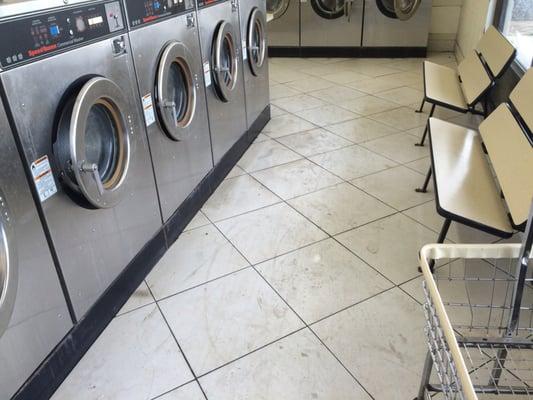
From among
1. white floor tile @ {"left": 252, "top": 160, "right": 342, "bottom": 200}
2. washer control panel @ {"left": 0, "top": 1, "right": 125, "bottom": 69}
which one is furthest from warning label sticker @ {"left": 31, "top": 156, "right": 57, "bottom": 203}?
white floor tile @ {"left": 252, "top": 160, "right": 342, "bottom": 200}

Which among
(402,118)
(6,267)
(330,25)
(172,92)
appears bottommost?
(402,118)

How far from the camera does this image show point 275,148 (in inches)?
142

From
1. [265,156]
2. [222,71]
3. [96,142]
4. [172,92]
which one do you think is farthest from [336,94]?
[96,142]

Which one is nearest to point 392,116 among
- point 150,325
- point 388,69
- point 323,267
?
point 388,69

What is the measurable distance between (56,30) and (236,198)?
1575mm

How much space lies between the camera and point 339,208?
2.74 metres

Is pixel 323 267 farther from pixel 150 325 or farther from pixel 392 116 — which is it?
pixel 392 116

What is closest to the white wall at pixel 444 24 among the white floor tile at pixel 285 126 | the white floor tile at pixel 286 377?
the white floor tile at pixel 285 126

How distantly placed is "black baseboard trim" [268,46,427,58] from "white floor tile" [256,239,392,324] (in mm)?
4498

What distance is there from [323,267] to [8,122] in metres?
1.48

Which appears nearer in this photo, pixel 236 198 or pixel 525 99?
pixel 525 99

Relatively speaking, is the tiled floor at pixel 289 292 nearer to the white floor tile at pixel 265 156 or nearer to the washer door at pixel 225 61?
the white floor tile at pixel 265 156

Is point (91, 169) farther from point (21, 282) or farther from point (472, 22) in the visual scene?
point (472, 22)

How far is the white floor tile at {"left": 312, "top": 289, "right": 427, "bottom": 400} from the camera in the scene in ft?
5.37
